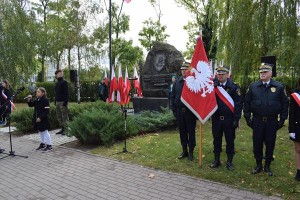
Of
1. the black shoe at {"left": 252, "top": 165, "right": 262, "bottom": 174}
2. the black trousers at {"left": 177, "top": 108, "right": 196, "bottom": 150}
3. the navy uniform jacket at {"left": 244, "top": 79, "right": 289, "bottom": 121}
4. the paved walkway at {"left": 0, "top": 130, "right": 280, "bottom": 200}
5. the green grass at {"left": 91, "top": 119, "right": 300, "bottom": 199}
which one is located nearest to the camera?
the paved walkway at {"left": 0, "top": 130, "right": 280, "bottom": 200}

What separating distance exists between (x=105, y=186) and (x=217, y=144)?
238cm

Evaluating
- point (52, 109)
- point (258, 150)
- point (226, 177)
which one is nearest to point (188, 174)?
point (226, 177)

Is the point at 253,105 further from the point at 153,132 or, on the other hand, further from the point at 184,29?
the point at 184,29

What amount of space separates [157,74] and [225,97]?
27.4ft

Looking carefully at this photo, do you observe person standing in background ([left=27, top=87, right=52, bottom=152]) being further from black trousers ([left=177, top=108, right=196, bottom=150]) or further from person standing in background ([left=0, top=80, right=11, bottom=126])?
black trousers ([left=177, top=108, right=196, bottom=150])

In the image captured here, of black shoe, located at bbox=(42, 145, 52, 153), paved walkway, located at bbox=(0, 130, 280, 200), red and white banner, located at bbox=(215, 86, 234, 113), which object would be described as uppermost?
red and white banner, located at bbox=(215, 86, 234, 113)

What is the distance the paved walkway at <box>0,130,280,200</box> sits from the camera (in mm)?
5188

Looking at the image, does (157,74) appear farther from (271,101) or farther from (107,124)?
(271,101)

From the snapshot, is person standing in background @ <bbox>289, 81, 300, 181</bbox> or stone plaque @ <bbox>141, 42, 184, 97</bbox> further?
stone plaque @ <bbox>141, 42, 184, 97</bbox>

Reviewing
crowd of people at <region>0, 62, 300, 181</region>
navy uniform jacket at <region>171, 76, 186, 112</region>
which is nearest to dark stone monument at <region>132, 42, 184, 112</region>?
navy uniform jacket at <region>171, 76, 186, 112</region>

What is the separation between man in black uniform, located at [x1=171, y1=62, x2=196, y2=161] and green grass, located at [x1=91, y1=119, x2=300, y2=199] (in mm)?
301

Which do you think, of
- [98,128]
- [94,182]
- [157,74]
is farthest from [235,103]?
[157,74]

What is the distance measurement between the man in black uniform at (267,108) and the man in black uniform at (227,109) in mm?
272

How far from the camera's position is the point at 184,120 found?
6988 mm
